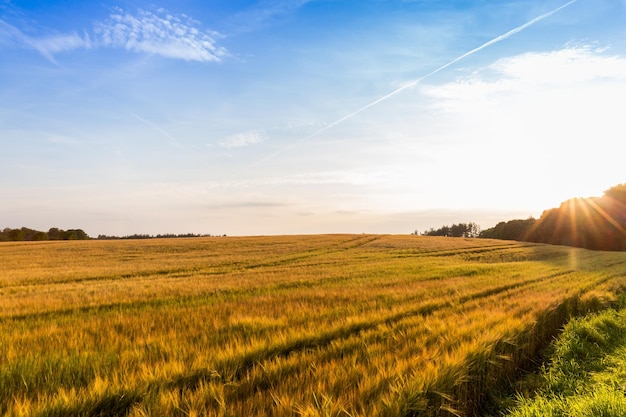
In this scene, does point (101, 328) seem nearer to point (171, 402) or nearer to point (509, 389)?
point (171, 402)

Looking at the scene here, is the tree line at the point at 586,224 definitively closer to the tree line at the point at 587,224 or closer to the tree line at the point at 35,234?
the tree line at the point at 587,224

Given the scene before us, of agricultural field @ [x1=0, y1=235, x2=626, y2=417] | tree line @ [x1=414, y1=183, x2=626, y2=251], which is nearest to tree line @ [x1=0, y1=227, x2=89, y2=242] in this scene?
agricultural field @ [x1=0, y1=235, x2=626, y2=417]

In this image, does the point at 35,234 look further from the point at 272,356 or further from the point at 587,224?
the point at 587,224

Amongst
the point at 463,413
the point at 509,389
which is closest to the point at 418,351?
the point at 463,413

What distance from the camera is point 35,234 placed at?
123 metres

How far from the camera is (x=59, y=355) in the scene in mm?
4836

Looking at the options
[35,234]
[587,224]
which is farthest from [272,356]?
[35,234]

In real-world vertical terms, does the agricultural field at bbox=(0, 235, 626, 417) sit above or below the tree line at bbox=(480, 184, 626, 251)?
below

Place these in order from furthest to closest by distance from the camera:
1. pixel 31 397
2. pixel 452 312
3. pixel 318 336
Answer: pixel 452 312 < pixel 318 336 < pixel 31 397

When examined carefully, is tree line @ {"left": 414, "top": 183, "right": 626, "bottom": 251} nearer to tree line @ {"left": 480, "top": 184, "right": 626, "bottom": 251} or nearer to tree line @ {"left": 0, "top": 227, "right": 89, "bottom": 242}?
tree line @ {"left": 480, "top": 184, "right": 626, "bottom": 251}

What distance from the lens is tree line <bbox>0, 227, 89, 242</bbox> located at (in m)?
120

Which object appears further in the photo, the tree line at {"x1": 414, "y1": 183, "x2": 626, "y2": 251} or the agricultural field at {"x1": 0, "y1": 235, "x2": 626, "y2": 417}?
the tree line at {"x1": 414, "y1": 183, "x2": 626, "y2": 251}

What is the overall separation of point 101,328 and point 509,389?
7.16 metres

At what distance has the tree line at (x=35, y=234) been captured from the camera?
120 meters
